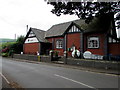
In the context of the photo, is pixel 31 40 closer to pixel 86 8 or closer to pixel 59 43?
pixel 59 43

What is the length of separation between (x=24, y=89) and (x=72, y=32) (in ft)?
62.0

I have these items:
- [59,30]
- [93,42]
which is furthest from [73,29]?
[59,30]

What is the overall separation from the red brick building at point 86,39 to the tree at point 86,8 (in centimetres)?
567

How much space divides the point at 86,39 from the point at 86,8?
8369mm

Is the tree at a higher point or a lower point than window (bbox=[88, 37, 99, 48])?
higher

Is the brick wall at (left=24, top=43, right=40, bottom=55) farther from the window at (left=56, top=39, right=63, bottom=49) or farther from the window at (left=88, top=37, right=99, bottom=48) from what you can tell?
the window at (left=88, top=37, right=99, bottom=48)

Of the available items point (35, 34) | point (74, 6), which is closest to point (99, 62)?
point (74, 6)

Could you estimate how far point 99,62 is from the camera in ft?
47.5

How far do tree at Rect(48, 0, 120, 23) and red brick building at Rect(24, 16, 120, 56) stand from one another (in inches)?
223

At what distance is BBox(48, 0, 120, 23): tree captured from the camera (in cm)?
1345

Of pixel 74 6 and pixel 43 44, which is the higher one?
pixel 74 6

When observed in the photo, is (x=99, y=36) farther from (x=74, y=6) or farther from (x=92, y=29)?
(x=74, y=6)

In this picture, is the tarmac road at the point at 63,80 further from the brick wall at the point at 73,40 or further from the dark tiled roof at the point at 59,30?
the dark tiled roof at the point at 59,30

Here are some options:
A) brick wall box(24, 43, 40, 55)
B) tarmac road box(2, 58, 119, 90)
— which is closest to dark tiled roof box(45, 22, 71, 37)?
brick wall box(24, 43, 40, 55)
